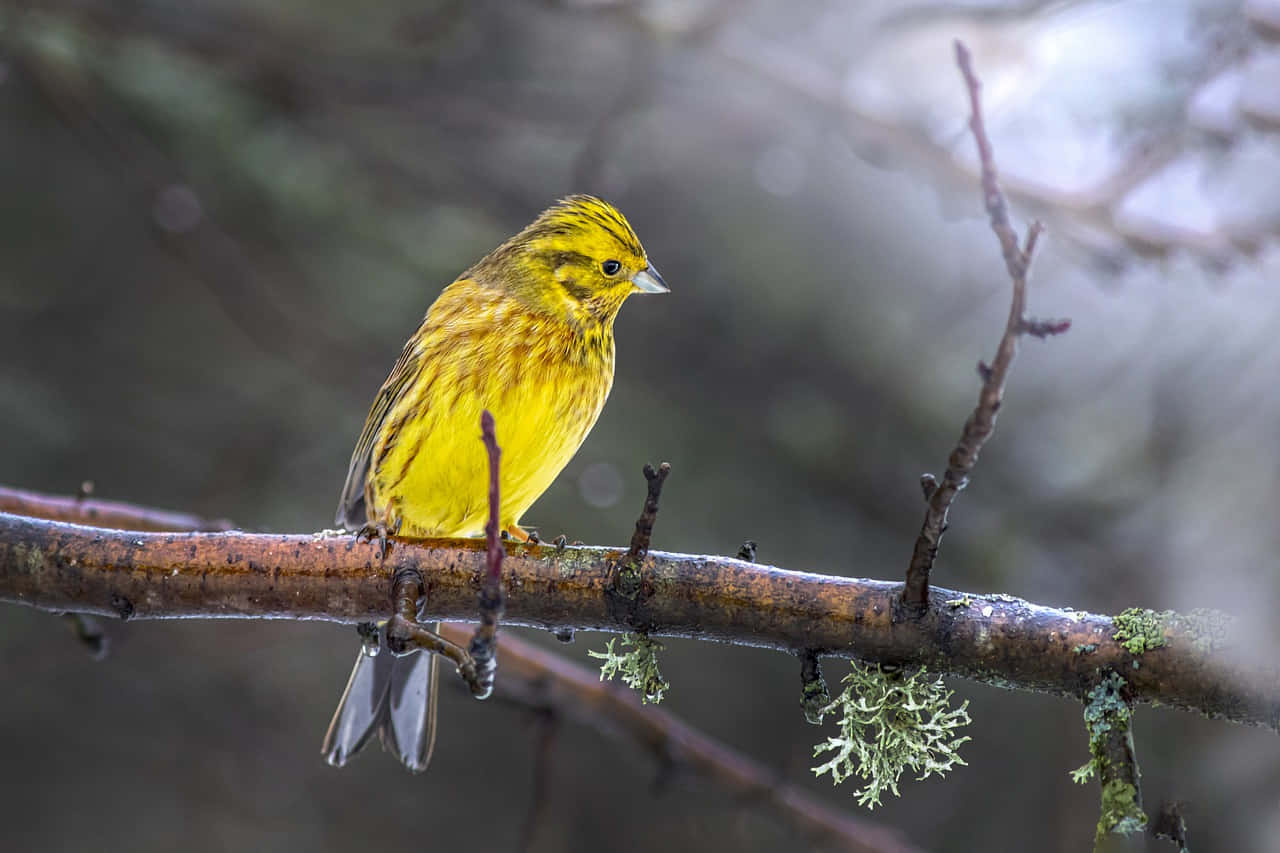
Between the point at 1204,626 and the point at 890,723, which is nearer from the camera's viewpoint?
the point at 1204,626

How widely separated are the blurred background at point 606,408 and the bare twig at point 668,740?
4.31 feet

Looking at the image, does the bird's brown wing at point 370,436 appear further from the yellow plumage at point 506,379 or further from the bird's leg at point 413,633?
the bird's leg at point 413,633

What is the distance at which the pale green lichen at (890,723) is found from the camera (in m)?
2.49

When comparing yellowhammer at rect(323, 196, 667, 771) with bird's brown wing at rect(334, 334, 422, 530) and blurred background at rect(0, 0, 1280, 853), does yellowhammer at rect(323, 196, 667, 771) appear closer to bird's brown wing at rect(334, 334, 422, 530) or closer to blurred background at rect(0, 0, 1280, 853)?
bird's brown wing at rect(334, 334, 422, 530)

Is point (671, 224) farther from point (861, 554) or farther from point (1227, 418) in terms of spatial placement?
point (1227, 418)

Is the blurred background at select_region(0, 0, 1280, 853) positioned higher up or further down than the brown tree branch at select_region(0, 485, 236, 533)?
higher up

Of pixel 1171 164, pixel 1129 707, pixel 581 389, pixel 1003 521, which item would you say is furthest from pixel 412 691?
pixel 1171 164

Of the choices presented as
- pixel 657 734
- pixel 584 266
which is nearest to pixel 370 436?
pixel 584 266

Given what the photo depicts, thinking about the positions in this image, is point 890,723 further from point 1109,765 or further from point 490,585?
point 490,585

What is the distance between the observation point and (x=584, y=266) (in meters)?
3.99

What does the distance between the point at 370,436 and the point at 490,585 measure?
220 centimetres

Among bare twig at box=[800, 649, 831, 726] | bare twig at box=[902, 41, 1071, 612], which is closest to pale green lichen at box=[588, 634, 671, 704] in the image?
bare twig at box=[800, 649, 831, 726]

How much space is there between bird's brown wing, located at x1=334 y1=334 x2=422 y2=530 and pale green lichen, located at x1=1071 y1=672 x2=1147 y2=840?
7.49 feet

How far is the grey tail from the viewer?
3.48 metres
